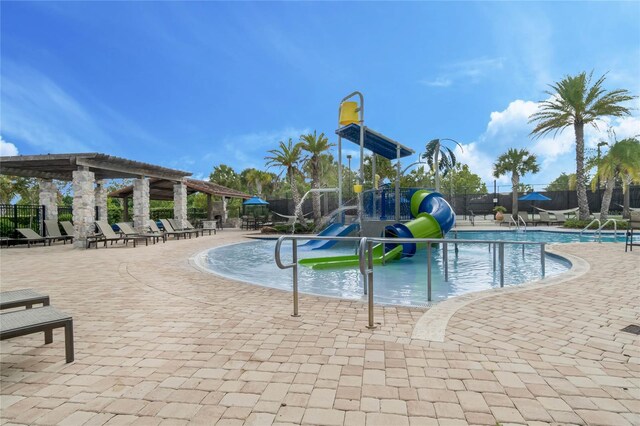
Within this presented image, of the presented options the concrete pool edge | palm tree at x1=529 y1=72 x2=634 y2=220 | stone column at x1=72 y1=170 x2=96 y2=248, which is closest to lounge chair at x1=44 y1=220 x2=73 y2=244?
stone column at x1=72 y1=170 x2=96 y2=248

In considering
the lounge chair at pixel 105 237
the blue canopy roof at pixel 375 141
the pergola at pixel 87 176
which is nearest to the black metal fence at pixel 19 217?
the pergola at pixel 87 176

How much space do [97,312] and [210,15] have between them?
10.6 m

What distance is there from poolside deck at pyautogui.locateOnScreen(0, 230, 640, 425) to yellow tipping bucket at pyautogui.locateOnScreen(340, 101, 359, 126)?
983 cm

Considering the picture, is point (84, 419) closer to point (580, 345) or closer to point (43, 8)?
point (580, 345)

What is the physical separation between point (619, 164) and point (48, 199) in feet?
→ 103

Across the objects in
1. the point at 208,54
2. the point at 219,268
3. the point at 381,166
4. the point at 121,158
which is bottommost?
the point at 219,268

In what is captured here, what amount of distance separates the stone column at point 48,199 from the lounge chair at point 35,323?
701 inches

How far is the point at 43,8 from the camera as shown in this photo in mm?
8320

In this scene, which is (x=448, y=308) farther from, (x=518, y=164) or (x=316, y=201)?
(x=518, y=164)

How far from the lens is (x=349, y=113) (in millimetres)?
13586

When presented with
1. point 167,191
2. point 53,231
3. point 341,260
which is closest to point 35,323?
point 341,260

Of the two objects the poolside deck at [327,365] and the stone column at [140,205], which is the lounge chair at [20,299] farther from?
the stone column at [140,205]

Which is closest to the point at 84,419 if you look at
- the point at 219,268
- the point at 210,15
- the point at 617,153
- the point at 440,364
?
the point at 440,364

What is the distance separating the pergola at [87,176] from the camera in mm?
14086
